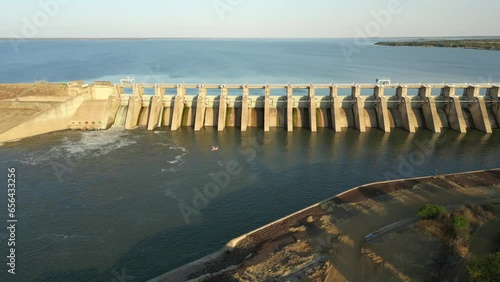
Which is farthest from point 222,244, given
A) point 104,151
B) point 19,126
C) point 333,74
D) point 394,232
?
point 333,74

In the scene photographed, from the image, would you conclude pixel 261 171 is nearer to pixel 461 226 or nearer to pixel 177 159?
pixel 177 159

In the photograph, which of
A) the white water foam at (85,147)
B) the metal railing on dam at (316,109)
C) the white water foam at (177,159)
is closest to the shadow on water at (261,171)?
the white water foam at (177,159)

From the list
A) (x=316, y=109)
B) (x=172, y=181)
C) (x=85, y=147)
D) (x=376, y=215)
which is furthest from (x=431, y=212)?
(x=85, y=147)

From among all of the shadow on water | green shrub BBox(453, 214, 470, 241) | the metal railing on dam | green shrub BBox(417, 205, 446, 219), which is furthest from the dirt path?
the metal railing on dam

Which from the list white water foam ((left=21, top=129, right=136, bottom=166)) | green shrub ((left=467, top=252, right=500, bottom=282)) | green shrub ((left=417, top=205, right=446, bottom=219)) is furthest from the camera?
white water foam ((left=21, top=129, right=136, bottom=166))

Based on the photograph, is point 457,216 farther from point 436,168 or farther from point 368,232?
point 436,168

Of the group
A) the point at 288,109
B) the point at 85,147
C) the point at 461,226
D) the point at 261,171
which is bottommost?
the point at 461,226

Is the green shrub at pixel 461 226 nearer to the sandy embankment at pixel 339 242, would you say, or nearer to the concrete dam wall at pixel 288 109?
the sandy embankment at pixel 339 242

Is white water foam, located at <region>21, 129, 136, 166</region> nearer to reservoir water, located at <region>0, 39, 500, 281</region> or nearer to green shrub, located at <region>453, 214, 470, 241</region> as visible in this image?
reservoir water, located at <region>0, 39, 500, 281</region>
